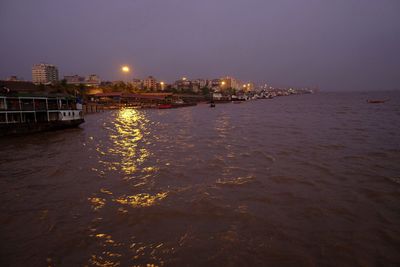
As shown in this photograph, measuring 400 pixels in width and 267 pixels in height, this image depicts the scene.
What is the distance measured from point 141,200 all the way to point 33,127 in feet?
81.1

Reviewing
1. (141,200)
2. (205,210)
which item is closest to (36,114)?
(141,200)

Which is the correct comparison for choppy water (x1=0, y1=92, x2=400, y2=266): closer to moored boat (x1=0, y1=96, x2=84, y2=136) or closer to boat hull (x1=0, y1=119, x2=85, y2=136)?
boat hull (x1=0, y1=119, x2=85, y2=136)

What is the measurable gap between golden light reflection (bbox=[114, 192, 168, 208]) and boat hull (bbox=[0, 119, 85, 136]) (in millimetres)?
22797

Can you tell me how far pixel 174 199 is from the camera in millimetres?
9109

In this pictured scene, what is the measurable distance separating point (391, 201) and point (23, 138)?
99.1 ft

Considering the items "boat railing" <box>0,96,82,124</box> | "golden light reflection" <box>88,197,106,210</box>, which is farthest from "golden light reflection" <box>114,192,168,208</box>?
"boat railing" <box>0,96,82,124</box>

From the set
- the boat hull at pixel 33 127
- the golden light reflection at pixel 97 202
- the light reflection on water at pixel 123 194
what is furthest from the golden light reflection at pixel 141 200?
the boat hull at pixel 33 127

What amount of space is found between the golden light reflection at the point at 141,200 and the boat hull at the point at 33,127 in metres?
22.8

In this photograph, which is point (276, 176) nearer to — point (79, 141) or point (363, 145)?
point (363, 145)

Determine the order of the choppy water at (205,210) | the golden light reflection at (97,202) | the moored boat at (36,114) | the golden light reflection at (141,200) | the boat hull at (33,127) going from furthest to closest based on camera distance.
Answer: the moored boat at (36,114) → the boat hull at (33,127) → the golden light reflection at (141,200) → the golden light reflection at (97,202) → the choppy water at (205,210)

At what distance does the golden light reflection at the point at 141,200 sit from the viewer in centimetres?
880

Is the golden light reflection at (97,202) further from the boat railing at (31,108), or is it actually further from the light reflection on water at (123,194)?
the boat railing at (31,108)

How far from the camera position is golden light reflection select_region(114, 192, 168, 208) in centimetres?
880

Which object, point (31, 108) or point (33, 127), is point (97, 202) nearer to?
point (33, 127)
